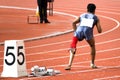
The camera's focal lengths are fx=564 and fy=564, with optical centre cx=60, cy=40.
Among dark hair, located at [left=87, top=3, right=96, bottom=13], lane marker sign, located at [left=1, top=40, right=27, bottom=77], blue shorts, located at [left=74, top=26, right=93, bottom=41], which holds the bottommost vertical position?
lane marker sign, located at [left=1, top=40, right=27, bottom=77]

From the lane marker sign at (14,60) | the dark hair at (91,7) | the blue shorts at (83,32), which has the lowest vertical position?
the lane marker sign at (14,60)

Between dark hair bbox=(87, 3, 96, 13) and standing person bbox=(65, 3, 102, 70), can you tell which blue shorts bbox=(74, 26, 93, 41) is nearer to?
standing person bbox=(65, 3, 102, 70)

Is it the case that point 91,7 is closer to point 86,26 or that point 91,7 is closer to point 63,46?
point 86,26

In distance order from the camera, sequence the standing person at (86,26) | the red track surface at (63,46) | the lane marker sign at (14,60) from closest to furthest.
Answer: the lane marker sign at (14,60) → the red track surface at (63,46) → the standing person at (86,26)

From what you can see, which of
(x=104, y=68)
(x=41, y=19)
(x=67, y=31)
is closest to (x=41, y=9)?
(x=41, y=19)

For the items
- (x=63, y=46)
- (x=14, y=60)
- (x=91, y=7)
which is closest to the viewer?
(x=14, y=60)

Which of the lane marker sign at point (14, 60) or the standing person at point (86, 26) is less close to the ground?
the standing person at point (86, 26)

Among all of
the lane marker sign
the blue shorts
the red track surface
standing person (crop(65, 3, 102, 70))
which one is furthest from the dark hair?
the lane marker sign

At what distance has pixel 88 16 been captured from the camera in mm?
13438

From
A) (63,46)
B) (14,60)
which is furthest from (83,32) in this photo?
(63,46)

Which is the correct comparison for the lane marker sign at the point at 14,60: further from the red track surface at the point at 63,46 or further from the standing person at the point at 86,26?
the standing person at the point at 86,26

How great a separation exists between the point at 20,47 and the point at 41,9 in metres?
14.2

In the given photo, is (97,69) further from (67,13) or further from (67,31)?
(67,13)

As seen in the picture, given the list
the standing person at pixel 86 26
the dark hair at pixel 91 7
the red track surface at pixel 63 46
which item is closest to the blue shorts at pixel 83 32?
the standing person at pixel 86 26
